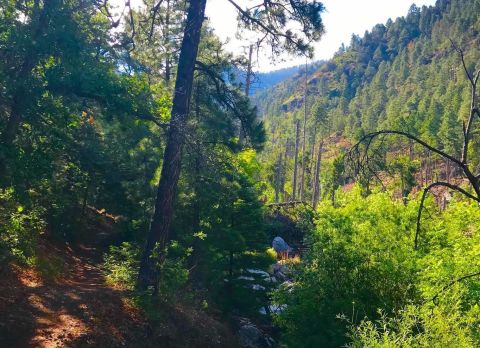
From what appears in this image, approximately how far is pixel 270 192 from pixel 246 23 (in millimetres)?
57544

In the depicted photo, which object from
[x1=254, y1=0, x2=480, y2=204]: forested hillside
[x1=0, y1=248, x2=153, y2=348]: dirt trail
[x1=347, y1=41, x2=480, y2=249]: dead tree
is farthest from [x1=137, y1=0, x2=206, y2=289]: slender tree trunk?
[x1=254, y1=0, x2=480, y2=204]: forested hillside

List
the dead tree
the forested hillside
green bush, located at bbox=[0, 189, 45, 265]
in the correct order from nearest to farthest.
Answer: the dead tree < green bush, located at bbox=[0, 189, 45, 265] < the forested hillside

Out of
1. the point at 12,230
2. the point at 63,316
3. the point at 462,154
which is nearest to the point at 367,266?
the point at 462,154

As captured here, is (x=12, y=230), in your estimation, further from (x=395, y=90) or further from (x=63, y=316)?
(x=395, y=90)

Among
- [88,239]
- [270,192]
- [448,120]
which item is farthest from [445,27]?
[88,239]

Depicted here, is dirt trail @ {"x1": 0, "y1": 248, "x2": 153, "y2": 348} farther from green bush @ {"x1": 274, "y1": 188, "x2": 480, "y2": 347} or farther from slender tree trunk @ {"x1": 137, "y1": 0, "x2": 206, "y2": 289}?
green bush @ {"x1": 274, "y1": 188, "x2": 480, "y2": 347}

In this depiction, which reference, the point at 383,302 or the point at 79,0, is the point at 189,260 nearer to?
the point at 383,302

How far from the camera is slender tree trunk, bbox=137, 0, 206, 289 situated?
30.3 feet

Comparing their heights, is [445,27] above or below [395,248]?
above

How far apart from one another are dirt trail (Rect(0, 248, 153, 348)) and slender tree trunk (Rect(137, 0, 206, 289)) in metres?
0.86

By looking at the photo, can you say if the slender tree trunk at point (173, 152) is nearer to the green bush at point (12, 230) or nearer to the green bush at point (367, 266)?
the green bush at point (12, 230)

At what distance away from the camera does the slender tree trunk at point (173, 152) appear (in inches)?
364

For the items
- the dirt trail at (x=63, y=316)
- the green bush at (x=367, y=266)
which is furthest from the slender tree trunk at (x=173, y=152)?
the green bush at (x=367, y=266)

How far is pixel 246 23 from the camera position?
10016 millimetres
